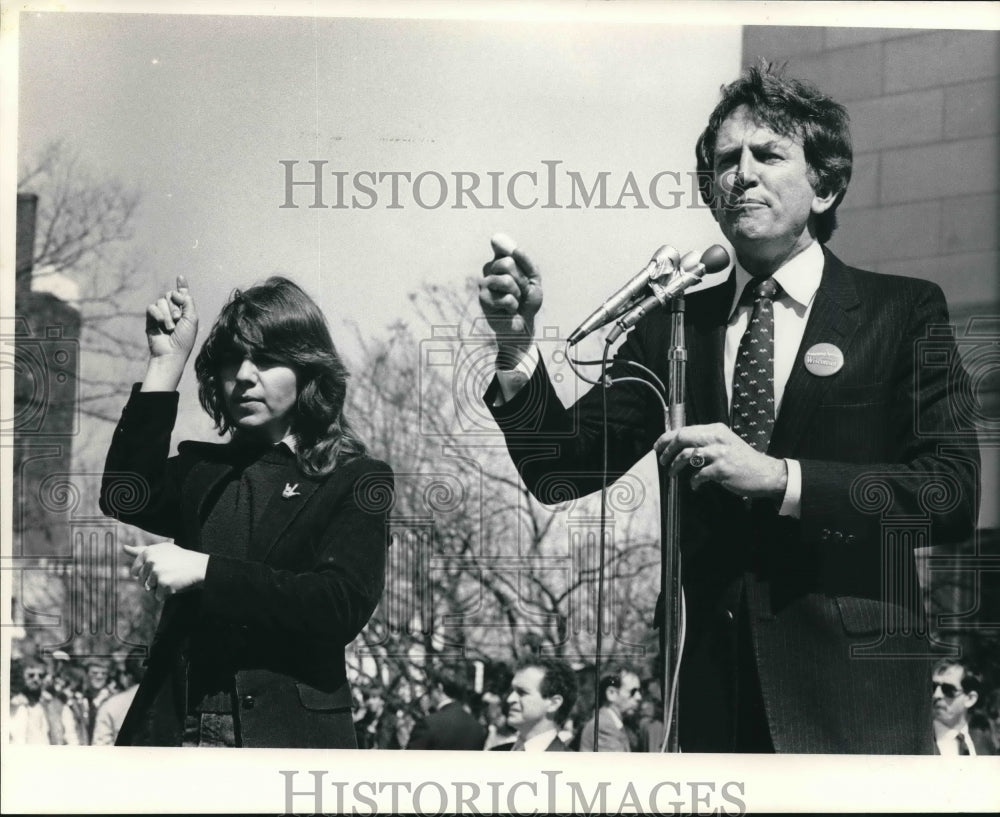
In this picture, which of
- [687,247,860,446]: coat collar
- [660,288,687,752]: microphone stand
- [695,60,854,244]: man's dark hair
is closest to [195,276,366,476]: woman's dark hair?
[660,288,687,752]: microphone stand

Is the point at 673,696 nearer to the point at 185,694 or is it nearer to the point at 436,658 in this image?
the point at 436,658

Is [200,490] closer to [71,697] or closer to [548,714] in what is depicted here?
[71,697]

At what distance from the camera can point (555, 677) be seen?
546 centimetres

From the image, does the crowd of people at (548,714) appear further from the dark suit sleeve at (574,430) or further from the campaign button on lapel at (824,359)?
the campaign button on lapel at (824,359)

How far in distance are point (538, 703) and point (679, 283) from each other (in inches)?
54.4

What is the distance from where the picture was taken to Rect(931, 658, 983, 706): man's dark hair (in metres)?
5.42

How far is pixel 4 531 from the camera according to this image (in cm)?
562

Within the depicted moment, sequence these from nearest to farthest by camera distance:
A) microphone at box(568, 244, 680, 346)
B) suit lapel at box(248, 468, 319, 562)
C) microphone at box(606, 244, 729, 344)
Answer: microphone at box(568, 244, 680, 346) < microphone at box(606, 244, 729, 344) < suit lapel at box(248, 468, 319, 562)

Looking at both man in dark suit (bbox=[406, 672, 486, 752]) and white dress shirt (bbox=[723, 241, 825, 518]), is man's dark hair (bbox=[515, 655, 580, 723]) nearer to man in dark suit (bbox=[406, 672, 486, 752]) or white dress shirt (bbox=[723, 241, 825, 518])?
man in dark suit (bbox=[406, 672, 486, 752])

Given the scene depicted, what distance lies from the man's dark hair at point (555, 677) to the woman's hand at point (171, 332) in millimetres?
1442

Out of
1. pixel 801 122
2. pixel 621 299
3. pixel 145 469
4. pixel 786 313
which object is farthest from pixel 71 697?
pixel 801 122

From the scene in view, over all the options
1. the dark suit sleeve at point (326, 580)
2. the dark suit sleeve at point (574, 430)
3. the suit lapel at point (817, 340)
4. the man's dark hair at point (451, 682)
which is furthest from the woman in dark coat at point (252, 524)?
the suit lapel at point (817, 340)

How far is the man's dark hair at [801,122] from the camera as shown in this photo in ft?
18.1

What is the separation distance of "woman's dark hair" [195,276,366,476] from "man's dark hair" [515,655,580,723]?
86 cm
